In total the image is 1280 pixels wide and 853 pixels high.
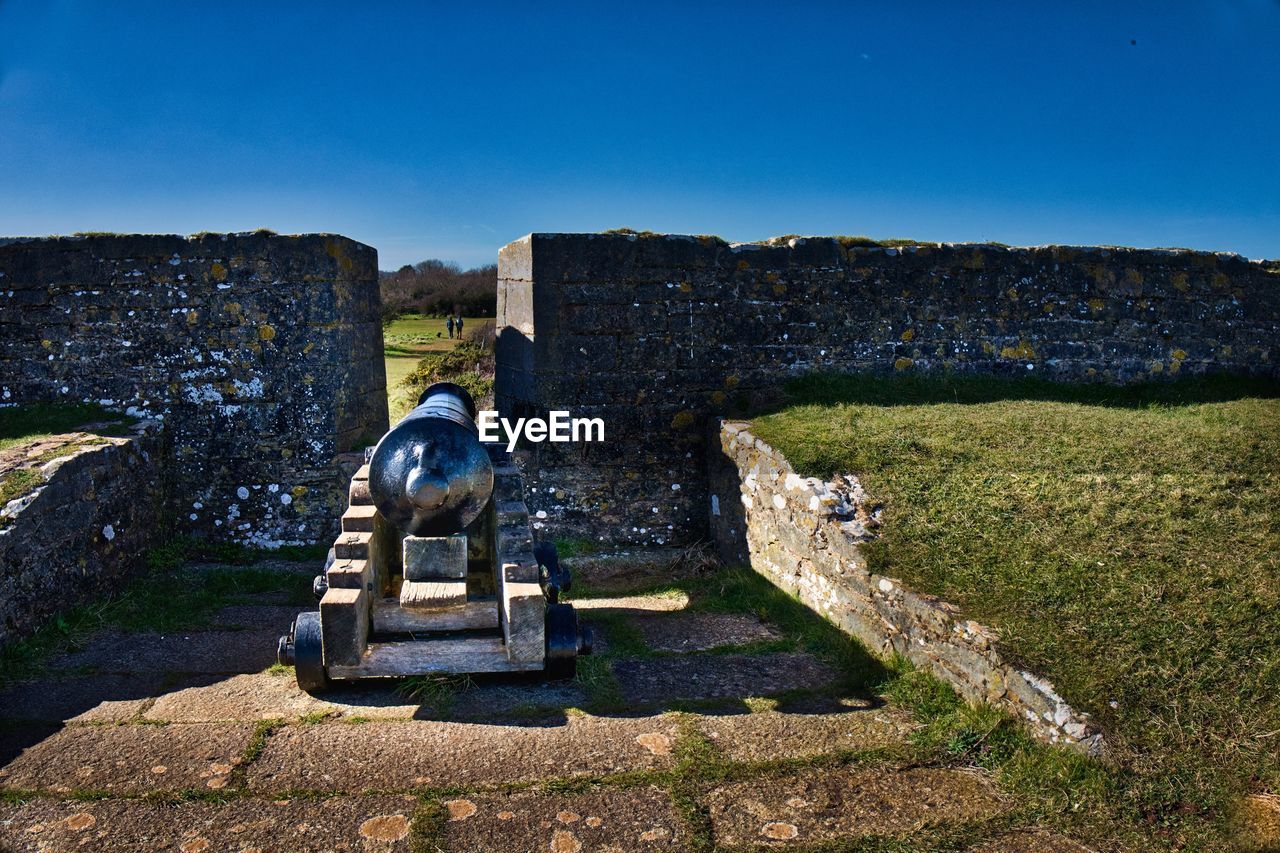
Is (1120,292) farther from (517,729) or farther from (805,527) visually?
(517,729)

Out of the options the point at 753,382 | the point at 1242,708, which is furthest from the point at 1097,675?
the point at 753,382

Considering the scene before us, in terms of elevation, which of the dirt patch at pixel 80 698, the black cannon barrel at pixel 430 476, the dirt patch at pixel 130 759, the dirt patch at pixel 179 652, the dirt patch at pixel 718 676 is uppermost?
the black cannon barrel at pixel 430 476

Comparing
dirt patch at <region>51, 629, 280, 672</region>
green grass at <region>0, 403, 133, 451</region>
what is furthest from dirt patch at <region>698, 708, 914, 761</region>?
green grass at <region>0, 403, 133, 451</region>

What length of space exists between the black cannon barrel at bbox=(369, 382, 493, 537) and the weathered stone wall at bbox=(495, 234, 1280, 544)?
258cm

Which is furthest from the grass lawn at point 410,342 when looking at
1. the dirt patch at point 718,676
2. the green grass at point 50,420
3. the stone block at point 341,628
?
the dirt patch at point 718,676

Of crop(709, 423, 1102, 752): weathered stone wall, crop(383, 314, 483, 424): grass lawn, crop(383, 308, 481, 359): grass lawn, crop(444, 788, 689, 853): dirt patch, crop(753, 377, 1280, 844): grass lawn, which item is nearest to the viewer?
crop(444, 788, 689, 853): dirt patch

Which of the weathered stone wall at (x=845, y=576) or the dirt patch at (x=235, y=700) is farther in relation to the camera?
the dirt patch at (x=235, y=700)

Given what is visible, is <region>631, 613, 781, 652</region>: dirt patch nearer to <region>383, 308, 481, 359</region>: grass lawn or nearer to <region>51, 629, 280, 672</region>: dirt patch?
<region>51, 629, 280, 672</region>: dirt patch

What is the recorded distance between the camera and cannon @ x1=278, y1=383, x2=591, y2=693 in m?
4.13

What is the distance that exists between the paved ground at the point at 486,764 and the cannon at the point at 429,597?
0.17 metres

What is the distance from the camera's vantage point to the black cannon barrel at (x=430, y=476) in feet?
13.8

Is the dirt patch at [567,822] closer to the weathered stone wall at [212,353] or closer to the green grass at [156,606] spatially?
the green grass at [156,606]

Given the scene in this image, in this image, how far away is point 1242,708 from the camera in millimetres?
3395

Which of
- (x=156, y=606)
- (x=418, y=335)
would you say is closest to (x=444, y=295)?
(x=418, y=335)
